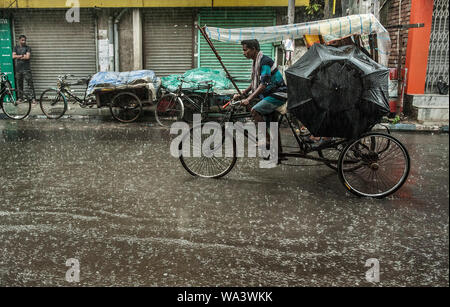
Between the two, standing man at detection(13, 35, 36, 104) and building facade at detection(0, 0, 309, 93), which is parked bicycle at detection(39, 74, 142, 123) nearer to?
standing man at detection(13, 35, 36, 104)

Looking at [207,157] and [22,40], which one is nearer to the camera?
[207,157]

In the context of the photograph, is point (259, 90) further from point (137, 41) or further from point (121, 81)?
point (137, 41)

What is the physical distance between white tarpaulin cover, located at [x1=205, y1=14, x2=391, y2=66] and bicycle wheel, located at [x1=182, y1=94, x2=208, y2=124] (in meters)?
3.27

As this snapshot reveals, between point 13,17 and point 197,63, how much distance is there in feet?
23.7

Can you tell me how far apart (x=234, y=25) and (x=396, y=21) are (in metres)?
5.56

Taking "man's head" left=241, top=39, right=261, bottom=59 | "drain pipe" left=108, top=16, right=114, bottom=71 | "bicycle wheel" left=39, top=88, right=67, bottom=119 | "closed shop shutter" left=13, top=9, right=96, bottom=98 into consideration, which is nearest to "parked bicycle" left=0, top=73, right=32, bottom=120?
"bicycle wheel" left=39, top=88, right=67, bottom=119

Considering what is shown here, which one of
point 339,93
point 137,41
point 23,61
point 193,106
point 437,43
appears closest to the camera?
point 339,93

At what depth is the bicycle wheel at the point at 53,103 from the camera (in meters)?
12.1

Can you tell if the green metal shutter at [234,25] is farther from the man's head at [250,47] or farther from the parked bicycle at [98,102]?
the man's head at [250,47]

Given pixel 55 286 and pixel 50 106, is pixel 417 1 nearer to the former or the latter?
pixel 50 106

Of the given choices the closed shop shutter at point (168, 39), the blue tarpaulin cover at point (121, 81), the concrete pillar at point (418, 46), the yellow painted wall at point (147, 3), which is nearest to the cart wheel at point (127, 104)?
the blue tarpaulin cover at point (121, 81)

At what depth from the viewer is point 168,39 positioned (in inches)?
625

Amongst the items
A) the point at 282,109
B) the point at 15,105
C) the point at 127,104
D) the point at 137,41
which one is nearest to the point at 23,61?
the point at 15,105

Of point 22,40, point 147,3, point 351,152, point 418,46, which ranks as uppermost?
point 147,3
